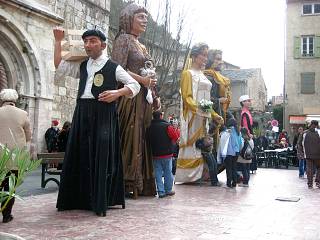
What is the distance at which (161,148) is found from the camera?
6379 mm

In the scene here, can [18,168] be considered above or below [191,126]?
below

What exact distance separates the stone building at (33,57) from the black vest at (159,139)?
22.5ft

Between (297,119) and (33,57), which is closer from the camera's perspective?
(33,57)

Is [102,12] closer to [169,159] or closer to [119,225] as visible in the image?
[169,159]

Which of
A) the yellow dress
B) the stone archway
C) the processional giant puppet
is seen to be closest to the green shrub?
the yellow dress

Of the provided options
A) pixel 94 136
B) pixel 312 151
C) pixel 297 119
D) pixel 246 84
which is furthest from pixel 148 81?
pixel 246 84

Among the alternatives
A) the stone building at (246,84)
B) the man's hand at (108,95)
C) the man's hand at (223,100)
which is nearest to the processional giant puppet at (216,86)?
the man's hand at (223,100)

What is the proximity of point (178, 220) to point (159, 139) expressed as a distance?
200 centimetres

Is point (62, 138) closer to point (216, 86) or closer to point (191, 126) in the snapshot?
point (191, 126)

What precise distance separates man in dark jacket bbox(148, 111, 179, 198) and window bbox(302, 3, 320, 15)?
3115 centimetres

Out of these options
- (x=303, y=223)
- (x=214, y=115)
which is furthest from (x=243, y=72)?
(x=303, y=223)

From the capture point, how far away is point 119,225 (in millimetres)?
4172

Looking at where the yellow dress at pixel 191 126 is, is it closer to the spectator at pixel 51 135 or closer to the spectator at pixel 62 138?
the spectator at pixel 62 138

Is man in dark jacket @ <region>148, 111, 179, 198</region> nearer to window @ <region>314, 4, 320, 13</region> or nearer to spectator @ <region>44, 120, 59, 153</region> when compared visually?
spectator @ <region>44, 120, 59, 153</region>
